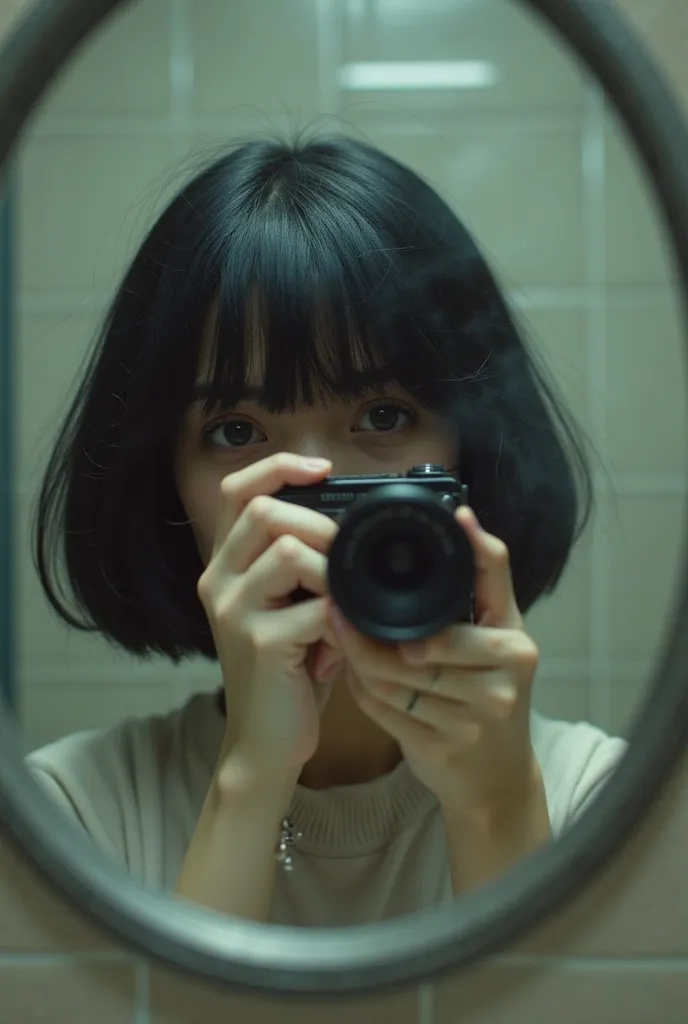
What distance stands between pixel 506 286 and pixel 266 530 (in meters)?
0.16

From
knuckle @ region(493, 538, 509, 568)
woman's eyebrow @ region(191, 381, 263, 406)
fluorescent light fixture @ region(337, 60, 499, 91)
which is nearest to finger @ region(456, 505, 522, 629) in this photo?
knuckle @ region(493, 538, 509, 568)

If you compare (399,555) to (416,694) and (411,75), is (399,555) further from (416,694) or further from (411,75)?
(411,75)

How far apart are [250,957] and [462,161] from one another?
0.37 metres

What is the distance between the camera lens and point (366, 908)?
0.45m

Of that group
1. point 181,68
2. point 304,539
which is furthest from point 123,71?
point 304,539

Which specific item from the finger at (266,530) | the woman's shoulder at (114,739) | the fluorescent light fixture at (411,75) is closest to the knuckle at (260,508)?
the finger at (266,530)

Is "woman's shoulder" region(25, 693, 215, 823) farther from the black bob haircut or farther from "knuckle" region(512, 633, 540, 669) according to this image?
"knuckle" region(512, 633, 540, 669)

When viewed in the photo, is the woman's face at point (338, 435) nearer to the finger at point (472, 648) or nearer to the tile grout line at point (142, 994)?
the finger at point (472, 648)

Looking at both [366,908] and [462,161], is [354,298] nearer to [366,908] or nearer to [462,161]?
[462,161]

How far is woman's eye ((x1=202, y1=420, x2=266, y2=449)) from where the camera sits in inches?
17.2

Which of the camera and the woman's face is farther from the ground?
the woman's face

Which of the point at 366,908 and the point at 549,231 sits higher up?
the point at 549,231

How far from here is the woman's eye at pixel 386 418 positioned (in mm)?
432

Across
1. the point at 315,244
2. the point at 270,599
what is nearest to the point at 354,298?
the point at 315,244
